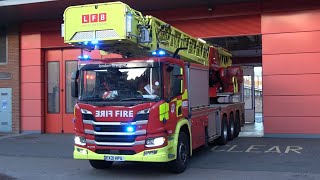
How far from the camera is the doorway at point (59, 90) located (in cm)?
1969

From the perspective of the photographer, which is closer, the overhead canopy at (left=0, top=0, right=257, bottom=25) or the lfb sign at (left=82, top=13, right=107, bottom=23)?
the lfb sign at (left=82, top=13, right=107, bottom=23)

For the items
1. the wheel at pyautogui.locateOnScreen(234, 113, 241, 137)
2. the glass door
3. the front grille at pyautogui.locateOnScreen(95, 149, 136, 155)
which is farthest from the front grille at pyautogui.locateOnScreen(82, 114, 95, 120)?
the glass door

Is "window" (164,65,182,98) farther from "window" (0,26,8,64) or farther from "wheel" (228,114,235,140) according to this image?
"window" (0,26,8,64)

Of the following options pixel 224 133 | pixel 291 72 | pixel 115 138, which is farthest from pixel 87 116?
pixel 291 72

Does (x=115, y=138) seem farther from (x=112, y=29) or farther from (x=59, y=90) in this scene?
(x=59, y=90)

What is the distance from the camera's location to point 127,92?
30.4 ft

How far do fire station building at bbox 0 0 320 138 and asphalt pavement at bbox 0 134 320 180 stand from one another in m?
1.68

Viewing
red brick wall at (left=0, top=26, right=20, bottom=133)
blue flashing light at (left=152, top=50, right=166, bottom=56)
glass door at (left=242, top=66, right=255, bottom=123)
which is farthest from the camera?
glass door at (left=242, top=66, right=255, bottom=123)

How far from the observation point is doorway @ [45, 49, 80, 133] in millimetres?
19688

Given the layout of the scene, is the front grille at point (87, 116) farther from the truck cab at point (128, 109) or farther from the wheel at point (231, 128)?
the wheel at point (231, 128)

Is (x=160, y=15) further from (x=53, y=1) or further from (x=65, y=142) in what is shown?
(x=65, y=142)

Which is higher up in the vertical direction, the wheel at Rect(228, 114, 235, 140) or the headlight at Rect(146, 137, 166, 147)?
the headlight at Rect(146, 137, 166, 147)

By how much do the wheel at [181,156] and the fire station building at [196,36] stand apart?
6.90 metres

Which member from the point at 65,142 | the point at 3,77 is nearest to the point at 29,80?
the point at 3,77
